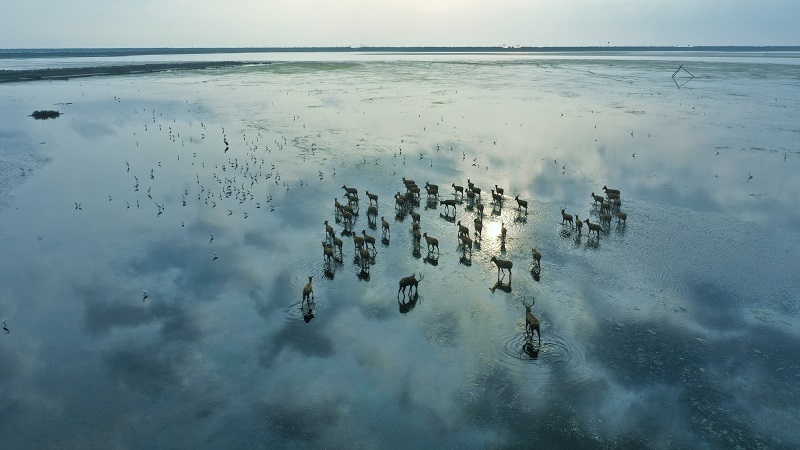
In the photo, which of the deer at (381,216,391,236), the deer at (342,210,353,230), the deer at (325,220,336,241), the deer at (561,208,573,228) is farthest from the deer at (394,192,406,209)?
the deer at (561,208,573,228)

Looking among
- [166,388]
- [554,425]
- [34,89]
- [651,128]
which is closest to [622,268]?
[554,425]

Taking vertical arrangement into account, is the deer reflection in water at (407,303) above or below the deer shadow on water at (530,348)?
above

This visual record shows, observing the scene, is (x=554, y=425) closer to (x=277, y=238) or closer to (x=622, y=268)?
(x=622, y=268)

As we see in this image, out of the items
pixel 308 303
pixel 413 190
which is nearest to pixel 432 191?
pixel 413 190

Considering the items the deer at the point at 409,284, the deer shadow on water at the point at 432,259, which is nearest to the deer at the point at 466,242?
the deer shadow on water at the point at 432,259

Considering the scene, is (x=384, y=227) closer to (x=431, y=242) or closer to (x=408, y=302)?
(x=431, y=242)

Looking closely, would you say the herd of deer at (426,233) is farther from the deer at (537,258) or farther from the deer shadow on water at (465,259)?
the deer shadow on water at (465,259)
